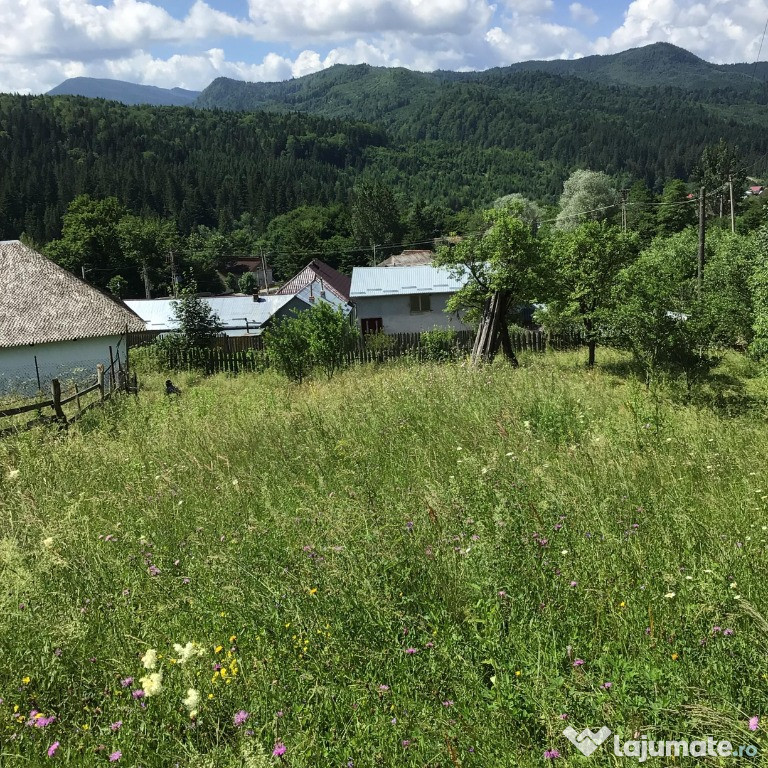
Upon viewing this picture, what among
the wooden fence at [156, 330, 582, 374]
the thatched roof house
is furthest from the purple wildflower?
the thatched roof house

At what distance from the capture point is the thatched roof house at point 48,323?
20297 mm

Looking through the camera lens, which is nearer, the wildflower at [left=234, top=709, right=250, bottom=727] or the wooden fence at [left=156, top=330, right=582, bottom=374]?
the wildflower at [left=234, top=709, right=250, bottom=727]

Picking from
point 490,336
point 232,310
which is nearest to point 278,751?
point 490,336

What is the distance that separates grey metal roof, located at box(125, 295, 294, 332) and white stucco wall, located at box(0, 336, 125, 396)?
13.9m

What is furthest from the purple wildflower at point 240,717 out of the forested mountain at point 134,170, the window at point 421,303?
the forested mountain at point 134,170

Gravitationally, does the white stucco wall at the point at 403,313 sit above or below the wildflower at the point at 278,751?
below

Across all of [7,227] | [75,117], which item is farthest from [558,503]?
[75,117]

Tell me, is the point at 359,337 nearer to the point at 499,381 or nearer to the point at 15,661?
the point at 499,381

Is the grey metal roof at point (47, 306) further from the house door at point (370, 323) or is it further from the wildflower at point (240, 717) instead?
the wildflower at point (240, 717)

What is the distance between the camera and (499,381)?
29.1 ft

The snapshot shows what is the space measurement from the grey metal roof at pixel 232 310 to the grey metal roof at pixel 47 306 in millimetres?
13587

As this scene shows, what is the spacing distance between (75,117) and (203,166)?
4531cm

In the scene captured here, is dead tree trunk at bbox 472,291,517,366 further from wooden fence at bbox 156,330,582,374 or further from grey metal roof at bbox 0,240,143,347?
grey metal roof at bbox 0,240,143,347

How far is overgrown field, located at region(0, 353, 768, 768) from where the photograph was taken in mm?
2344
